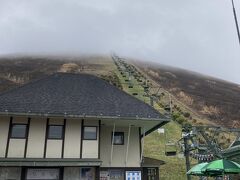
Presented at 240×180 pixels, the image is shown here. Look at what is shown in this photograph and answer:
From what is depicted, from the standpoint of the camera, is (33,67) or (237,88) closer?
(33,67)

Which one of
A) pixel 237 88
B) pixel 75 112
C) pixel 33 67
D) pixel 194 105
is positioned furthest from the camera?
pixel 237 88

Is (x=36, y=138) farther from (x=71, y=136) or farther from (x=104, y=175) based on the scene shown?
(x=104, y=175)

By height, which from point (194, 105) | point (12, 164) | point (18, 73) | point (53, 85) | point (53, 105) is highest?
point (18, 73)

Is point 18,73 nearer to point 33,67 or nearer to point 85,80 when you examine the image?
point 33,67

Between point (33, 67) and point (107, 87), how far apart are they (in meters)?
59.4

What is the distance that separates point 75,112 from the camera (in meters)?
19.2

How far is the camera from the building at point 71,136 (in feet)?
60.7

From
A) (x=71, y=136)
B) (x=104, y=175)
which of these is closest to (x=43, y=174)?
(x=71, y=136)

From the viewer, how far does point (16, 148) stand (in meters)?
18.5

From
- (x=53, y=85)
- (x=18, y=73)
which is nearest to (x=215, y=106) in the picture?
(x=18, y=73)

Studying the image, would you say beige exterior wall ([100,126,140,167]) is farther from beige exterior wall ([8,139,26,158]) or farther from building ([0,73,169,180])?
beige exterior wall ([8,139,26,158])

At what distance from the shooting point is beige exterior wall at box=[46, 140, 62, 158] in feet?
61.2

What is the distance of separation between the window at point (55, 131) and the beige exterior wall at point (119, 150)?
9.42ft

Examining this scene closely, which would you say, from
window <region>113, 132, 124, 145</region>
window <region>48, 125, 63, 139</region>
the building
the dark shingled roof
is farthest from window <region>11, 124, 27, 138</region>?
window <region>113, 132, 124, 145</region>
